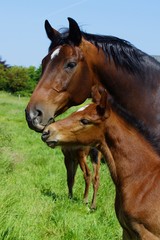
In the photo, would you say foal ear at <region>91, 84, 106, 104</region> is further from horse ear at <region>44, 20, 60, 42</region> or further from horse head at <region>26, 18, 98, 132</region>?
horse ear at <region>44, 20, 60, 42</region>

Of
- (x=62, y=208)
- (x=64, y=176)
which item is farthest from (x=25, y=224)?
(x=64, y=176)

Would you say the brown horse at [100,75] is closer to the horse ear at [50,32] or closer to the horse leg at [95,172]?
the horse ear at [50,32]

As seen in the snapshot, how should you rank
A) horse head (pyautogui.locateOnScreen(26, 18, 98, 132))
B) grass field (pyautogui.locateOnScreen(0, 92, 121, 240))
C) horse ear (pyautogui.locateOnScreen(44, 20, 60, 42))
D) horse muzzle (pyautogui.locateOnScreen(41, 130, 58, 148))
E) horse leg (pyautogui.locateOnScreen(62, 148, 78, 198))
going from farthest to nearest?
horse leg (pyautogui.locateOnScreen(62, 148, 78, 198)) < grass field (pyautogui.locateOnScreen(0, 92, 121, 240)) < horse ear (pyautogui.locateOnScreen(44, 20, 60, 42)) < horse head (pyautogui.locateOnScreen(26, 18, 98, 132)) < horse muzzle (pyautogui.locateOnScreen(41, 130, 58, 148))

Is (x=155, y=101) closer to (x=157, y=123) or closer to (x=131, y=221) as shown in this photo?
(x=157, y=123)

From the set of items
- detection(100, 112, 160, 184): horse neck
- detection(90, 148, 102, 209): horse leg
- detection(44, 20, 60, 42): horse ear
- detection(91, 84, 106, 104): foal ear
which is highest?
detection(44, 20, 60, 42): horse ear

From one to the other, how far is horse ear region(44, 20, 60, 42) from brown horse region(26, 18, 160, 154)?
8cm

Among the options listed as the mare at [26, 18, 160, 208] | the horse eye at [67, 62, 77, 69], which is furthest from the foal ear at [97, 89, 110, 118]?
the horse eye at [67, 62, 77, 69]

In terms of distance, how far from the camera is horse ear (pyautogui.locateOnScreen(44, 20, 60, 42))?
4.68 m

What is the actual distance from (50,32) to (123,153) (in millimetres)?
1471

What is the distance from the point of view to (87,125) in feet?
14.2

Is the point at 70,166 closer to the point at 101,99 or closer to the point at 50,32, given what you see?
the point at 50,32

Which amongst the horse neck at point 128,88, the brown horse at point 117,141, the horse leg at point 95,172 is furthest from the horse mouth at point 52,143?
the horse leg at point 95,172

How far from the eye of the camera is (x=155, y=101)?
454 centimetres

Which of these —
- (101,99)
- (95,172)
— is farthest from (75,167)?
(101,99)
